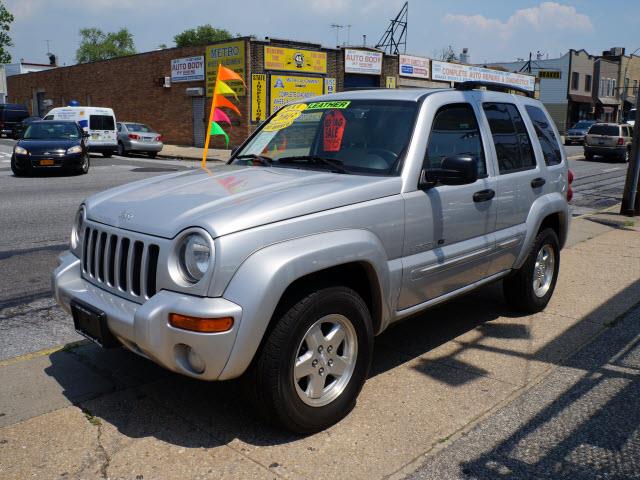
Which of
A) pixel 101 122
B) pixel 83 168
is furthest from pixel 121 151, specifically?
pixel 83 168

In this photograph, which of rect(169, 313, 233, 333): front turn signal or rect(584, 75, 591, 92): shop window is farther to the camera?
rect(584, 75, 591, 92): shop window

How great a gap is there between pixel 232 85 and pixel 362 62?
6.86m

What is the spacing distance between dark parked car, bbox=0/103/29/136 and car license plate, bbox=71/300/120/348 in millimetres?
40520

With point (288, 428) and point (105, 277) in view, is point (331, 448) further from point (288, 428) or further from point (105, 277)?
point (105, 277)

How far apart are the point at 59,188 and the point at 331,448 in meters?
12.3

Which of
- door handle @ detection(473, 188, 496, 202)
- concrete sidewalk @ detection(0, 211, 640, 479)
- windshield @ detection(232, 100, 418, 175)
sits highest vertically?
windshield @ detection(232, 100, 418, 175)

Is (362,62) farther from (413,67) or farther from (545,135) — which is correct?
(545,135)

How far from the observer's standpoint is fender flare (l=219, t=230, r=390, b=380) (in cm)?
291

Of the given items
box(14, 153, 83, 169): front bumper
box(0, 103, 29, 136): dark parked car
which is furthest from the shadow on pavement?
box(0, 103, 29, 136): dark parked car

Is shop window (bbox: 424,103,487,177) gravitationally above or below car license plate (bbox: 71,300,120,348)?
above

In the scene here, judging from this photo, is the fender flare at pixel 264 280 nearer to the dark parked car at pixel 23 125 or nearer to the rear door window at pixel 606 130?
the dark parked car at pixel 23 125

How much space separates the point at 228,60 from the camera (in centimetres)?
2942

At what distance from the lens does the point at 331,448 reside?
325cm

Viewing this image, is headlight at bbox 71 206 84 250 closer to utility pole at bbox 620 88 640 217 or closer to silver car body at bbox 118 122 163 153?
utility pole at bbox 620 88 640 217
